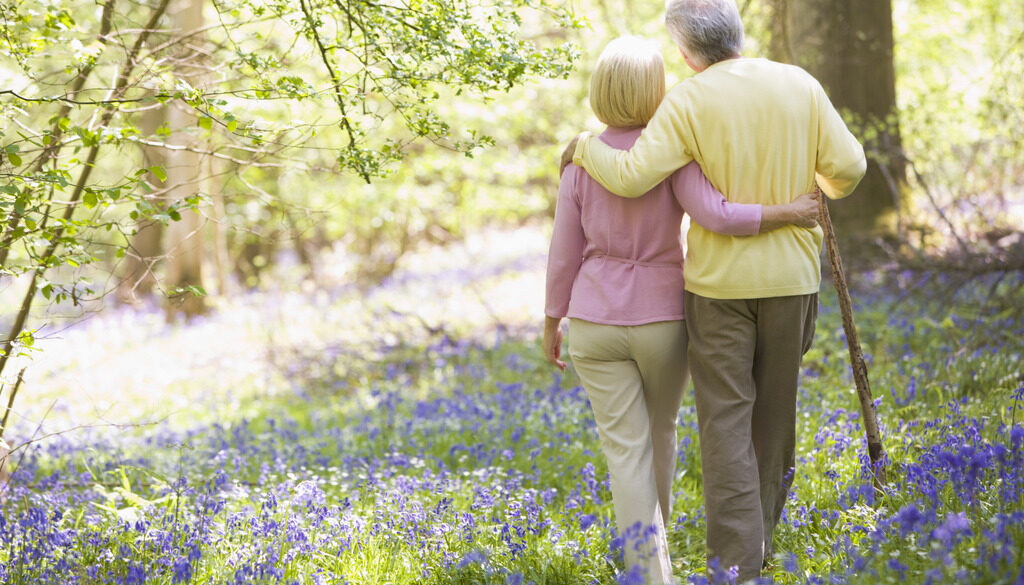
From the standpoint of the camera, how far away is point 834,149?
297cm

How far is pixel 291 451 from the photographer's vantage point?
548 cm

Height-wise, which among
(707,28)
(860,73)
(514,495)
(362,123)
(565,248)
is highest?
(860,73)

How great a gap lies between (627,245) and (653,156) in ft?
1.22

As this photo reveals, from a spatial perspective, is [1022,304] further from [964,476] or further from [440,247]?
[440,247]

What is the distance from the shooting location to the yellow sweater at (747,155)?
2889 millimetres

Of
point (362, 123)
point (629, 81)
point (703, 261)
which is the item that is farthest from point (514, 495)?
point (362, 123)

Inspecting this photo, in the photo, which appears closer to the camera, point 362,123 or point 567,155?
point 567,155

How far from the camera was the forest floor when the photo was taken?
3006mm

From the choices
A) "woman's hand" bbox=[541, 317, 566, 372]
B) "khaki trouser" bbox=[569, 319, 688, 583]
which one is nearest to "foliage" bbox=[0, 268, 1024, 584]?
"khaki trouser" bbox=[569, 319, 688, 583]

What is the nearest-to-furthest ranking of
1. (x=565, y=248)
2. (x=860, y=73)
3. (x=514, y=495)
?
(x=565, y=248) < (x=514, y=495) < (x=860, y=73)

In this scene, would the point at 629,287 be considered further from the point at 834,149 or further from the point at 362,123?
the point at 362,123

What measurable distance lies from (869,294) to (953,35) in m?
8.01

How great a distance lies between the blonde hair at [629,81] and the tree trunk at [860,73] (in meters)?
5.59

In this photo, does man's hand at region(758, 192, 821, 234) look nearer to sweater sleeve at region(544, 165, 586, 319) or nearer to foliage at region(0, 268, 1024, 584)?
sweater sleeve at region(544, 165, 586, 319)
